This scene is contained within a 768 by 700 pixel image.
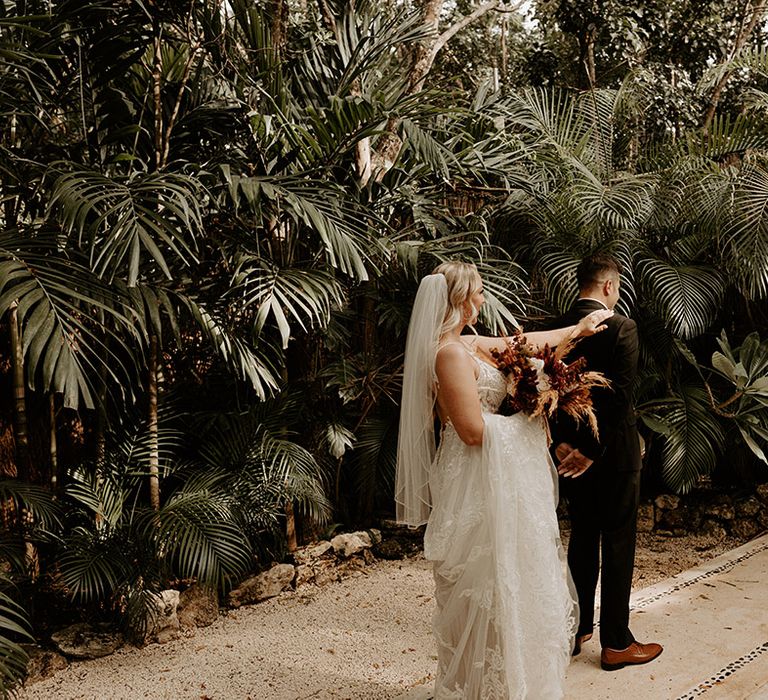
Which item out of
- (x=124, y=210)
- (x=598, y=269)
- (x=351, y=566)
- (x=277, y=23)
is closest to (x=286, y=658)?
(x=351, y=566)

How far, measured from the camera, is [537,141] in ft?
18.4

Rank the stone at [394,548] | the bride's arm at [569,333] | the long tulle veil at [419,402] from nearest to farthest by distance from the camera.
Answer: the long tulle veil at [419,402]
the bride's arm at [569,333]
the stone at [394,548]

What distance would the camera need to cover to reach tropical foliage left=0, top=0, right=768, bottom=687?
11.4 feet

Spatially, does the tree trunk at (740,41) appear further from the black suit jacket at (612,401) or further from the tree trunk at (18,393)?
the tree trunk at (18,393)

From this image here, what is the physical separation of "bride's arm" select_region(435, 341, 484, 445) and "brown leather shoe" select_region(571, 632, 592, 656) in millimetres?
1424

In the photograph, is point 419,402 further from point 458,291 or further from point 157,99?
point 157,99

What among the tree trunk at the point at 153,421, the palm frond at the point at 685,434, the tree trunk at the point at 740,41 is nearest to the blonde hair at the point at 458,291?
the tree trunk at the point at 153,421

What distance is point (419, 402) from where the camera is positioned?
9.84ft

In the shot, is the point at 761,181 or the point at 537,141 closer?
the point at 761,181

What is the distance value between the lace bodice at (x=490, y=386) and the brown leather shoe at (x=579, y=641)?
1358mm

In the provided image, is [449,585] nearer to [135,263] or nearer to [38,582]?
[135,263]

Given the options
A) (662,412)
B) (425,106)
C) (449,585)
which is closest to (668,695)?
(449,585)

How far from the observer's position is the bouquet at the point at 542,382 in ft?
9.56

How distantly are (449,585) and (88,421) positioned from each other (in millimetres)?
2688
